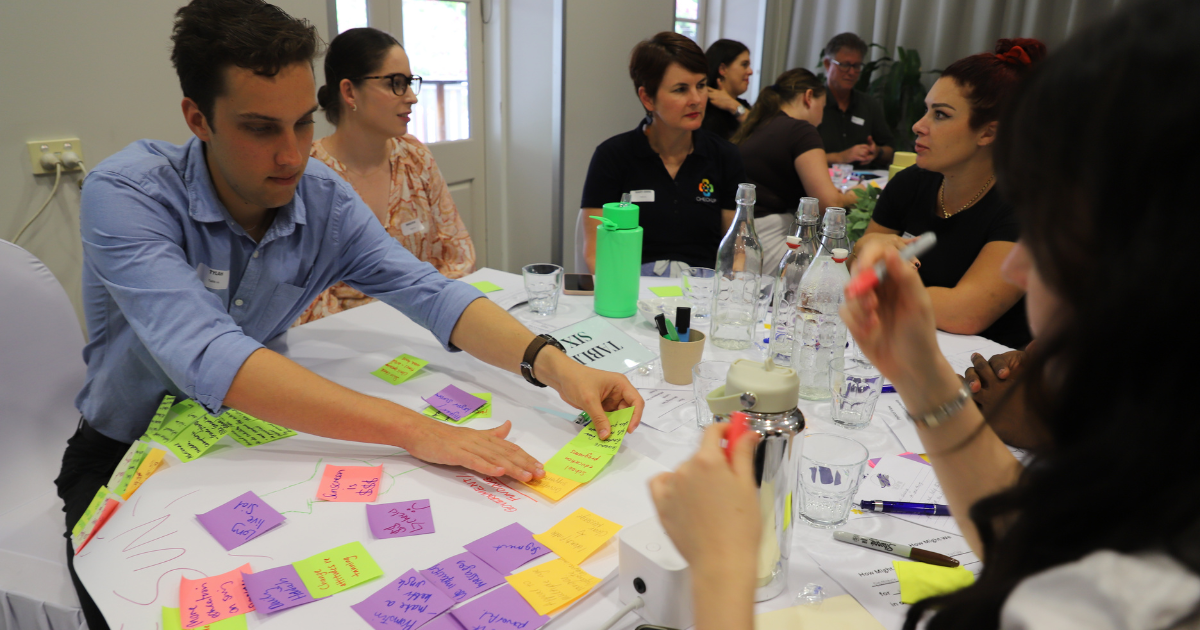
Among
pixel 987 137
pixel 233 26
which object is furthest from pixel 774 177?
pixel 233 26

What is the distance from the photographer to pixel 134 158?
50.9 inches

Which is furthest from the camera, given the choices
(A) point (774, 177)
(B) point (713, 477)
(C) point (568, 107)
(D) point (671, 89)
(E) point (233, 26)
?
(C) point (568, 107)

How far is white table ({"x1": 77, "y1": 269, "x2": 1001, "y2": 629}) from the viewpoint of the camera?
816 millimetres

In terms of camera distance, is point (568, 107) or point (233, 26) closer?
point (233, 26)

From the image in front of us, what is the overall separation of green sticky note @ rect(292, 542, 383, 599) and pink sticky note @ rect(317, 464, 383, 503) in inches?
4.5

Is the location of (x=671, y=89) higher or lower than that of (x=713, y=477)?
higher

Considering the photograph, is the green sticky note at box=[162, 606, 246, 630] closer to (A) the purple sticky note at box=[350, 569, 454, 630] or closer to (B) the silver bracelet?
(A) the purple sticky note at box=[350, 569, 454, 630]

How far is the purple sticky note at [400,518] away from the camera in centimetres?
91

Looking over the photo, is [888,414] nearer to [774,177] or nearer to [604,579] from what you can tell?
[604,579]

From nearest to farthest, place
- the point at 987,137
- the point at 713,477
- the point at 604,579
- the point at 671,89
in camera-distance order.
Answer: the point at 713,477 < the point at 604,579 < the point at 987,137 < the point at 671,89

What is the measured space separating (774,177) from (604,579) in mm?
A: 3068

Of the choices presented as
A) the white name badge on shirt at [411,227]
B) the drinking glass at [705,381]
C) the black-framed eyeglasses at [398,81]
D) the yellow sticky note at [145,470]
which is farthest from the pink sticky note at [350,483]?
the black-framed eyeglasses at [398,81]

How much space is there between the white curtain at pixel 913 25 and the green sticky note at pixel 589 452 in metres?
4.98

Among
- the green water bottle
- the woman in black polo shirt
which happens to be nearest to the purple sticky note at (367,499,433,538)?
the green water bottle
